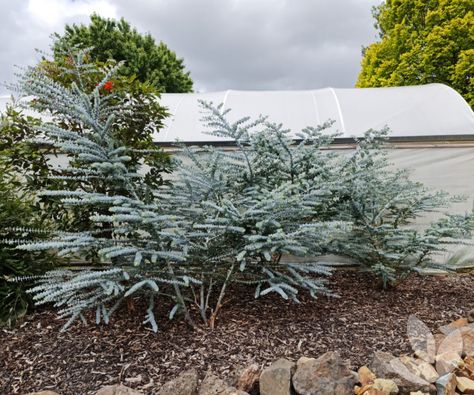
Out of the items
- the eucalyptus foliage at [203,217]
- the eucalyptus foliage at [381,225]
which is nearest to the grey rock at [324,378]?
the eucalyptus foliage at [203,217]

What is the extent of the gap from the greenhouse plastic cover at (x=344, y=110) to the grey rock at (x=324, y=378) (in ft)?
8.80

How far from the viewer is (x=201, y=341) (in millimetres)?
2094

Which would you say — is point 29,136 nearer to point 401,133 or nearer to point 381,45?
point 401,133

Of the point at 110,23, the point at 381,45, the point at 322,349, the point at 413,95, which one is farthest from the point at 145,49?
the point at 322,349

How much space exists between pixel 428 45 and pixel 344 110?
4.35 meters

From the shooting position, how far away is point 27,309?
Answer: 2508 millimetres

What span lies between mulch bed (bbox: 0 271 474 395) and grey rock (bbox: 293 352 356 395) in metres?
0.25

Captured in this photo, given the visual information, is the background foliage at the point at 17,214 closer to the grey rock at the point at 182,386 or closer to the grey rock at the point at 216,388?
the grey rock at the point at 182,386

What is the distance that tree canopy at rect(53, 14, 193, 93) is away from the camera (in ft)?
36.6

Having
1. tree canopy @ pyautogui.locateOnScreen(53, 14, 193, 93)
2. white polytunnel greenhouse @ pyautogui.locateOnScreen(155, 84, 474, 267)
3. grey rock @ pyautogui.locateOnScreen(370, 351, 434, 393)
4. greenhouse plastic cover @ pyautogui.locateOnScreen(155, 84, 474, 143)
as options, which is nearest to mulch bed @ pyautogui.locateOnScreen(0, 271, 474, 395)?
grey rock @ pyautogui.locateOnScreen(370, 351, 434, 393)

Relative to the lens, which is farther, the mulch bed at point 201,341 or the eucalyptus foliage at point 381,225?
the eucalyptus foliage at point 381,225

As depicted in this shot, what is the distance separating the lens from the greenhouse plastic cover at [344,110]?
13.5 ft

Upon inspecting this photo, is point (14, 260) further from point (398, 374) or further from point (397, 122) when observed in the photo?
point (397, 122)

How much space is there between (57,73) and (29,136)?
0.51 m
